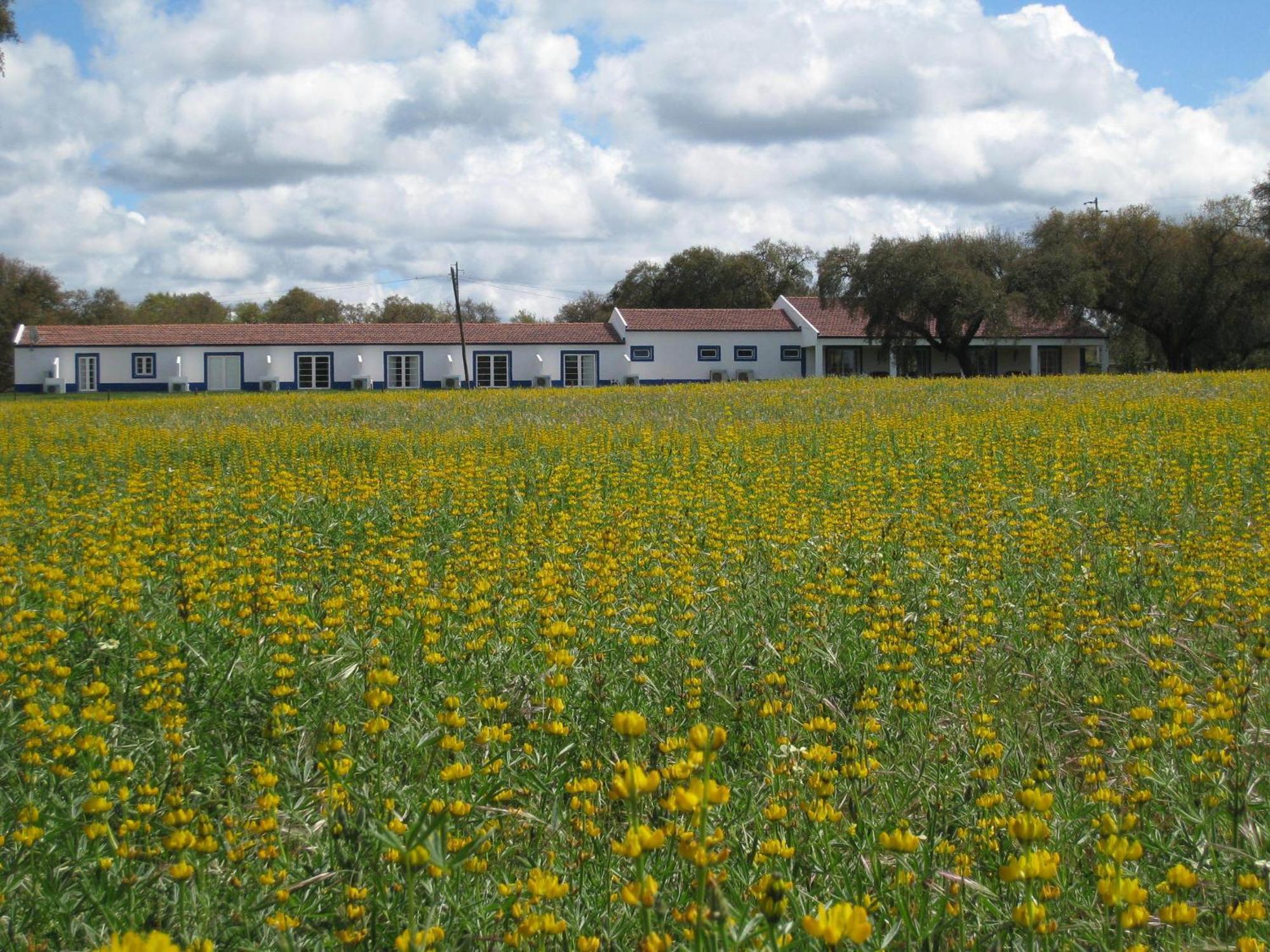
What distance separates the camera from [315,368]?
46.0m

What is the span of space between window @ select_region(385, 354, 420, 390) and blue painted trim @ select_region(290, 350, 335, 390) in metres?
2.01

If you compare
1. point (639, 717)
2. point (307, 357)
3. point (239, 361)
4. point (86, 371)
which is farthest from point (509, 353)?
point (639, 717)

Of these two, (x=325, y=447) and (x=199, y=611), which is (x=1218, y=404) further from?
(x=199, y=611)

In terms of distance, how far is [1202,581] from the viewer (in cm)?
436

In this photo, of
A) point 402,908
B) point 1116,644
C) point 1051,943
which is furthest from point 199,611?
point 1116,644

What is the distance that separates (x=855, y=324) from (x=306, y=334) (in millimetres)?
24852

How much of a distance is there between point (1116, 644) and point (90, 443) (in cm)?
1056

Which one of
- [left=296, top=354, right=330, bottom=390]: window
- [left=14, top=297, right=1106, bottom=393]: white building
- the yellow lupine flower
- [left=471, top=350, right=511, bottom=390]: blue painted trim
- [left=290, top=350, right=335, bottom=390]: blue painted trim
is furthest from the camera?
[left=471, top=350, right=511, bottom=390]: blue painted trim

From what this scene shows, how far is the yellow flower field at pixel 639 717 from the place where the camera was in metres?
1.93

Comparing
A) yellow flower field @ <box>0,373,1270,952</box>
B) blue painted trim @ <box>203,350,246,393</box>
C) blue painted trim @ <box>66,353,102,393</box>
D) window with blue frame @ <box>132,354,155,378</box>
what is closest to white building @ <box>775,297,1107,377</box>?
blue painted trim @ <box>203,350,246,393</box>

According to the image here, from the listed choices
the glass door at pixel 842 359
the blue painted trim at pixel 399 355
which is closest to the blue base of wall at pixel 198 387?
the blue painted trim at pixel 399 355

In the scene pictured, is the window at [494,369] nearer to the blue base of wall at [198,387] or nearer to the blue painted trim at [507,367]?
the blue painted trim at [507,367]

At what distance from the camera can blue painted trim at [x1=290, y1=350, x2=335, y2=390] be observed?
45.6m

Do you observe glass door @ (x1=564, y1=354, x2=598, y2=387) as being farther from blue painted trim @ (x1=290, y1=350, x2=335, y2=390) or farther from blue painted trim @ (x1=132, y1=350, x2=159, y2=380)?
blue painted trim @ (x1=132, y1=350, x2=159, y2=380)
